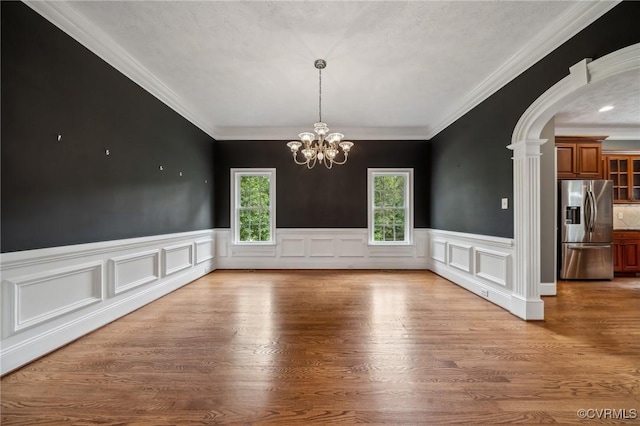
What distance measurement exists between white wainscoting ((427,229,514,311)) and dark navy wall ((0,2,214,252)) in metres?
4.67

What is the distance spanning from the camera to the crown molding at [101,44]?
7.55ft

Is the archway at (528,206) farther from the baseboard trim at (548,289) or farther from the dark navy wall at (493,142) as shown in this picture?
the baseboard trim at (548,289)

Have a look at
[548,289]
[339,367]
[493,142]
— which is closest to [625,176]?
[548,289]

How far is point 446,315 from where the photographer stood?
3186 millimetres

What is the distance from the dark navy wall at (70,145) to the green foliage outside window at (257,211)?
2.04m

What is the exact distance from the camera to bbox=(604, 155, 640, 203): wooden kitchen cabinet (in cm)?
541

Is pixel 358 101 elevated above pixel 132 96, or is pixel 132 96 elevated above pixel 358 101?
pixel 358 101

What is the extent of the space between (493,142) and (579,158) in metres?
2.54

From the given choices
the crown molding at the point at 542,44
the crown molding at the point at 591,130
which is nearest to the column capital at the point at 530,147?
the crown molding at the point at 542,44

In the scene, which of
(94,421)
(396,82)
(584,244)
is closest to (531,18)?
(396,82)

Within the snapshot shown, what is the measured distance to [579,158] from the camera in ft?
15.8

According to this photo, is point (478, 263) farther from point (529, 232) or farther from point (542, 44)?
point (542, 44)

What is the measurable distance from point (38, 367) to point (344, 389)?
2.36 metres

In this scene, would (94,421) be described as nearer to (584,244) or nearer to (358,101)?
(358,101)
